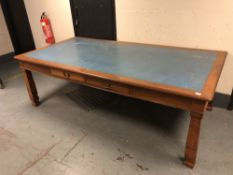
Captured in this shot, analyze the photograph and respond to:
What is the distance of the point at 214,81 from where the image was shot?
1.35m

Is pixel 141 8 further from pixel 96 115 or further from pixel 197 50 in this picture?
pixel 96 115

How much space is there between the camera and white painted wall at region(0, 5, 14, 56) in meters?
3.72

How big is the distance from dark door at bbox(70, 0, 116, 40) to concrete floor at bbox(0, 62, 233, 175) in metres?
0.87

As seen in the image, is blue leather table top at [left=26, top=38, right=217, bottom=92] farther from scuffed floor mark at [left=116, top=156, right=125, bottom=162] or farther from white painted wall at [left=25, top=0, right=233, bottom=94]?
scuffed floor mark at [left=116, top=156, right=125, bottom=162]

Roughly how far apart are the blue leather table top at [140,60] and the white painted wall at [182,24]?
158 millimetres

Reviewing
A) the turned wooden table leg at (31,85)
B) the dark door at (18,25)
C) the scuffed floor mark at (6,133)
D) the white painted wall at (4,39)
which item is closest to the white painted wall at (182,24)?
the turned wooden table leg at (31,85)

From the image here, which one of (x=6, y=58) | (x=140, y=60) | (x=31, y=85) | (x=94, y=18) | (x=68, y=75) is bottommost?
(x=6, y=58)

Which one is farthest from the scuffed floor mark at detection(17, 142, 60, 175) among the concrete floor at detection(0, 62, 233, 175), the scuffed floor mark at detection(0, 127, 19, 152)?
the scuffed floor mark at detection(0, 127, 19, 152)

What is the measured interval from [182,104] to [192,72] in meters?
0.34

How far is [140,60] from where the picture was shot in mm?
1842

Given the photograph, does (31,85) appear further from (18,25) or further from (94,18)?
(18,25)

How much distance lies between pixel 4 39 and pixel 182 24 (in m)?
3.41

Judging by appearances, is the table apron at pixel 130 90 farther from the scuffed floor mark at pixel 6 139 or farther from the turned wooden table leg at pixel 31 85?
the scuffed floor mark at pixel 6 139

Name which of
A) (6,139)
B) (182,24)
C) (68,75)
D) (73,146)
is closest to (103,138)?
(73,146)
